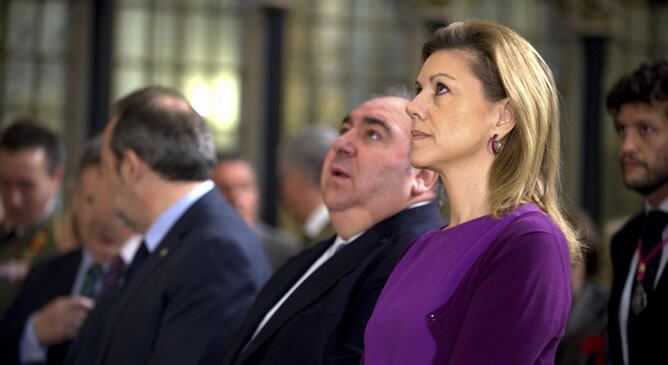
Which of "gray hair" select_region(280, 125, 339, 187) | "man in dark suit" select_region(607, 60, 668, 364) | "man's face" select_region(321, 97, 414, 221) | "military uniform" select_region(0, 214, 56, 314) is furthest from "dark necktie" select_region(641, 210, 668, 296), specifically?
"military uniform" select_region(0, 214, 56, 314)

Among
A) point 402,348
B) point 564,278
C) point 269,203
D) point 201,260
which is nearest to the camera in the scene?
point 564,278

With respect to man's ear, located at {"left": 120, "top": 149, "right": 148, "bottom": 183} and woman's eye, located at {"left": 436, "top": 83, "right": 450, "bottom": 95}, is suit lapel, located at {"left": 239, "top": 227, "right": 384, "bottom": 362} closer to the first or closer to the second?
woman's eye, located at {"left": 436, "top": 83, "right": 450, "bottom": 95}

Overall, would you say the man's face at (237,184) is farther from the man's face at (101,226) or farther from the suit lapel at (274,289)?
the suit lapel at (274,289)

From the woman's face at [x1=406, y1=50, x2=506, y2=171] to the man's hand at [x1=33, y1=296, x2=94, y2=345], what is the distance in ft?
7.69

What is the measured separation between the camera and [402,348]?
231cm

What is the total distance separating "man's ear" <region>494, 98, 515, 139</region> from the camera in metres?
2.35

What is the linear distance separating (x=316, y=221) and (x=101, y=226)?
→ 149 cm

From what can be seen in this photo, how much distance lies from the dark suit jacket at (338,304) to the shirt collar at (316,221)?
2.61m

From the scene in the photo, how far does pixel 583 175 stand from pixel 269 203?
3.22 metres

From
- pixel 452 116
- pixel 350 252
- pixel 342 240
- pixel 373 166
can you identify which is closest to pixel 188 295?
pixel 342 240

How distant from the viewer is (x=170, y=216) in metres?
3.94

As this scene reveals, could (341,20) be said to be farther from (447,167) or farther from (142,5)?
(447,167)

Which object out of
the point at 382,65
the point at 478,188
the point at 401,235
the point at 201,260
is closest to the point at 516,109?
the point at 478,188

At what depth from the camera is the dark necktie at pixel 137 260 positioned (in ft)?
13.3
